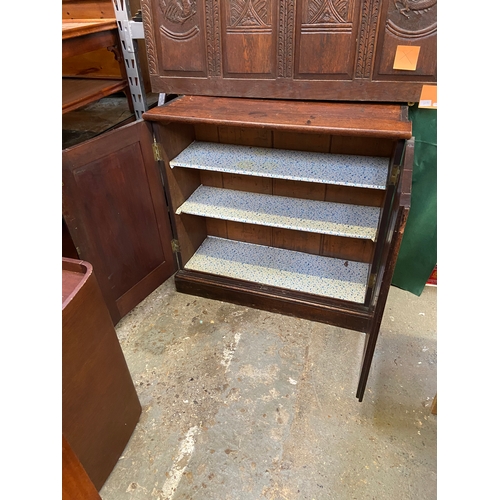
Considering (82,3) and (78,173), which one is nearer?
(78,173)

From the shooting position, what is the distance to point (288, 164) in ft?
5.55

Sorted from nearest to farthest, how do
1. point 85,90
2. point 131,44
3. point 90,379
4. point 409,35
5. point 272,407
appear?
point 90,379
point 409,35
point 272,407
point 131,44
point 85,90

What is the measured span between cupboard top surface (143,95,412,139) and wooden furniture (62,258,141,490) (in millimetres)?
782

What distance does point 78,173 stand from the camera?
4.75 feet

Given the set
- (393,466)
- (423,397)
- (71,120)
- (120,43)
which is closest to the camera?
(393,466)

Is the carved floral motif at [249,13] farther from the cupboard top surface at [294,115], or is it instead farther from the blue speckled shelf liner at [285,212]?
the blue speckled shelf liner at [285,212]

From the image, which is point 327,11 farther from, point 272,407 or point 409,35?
point 272,407

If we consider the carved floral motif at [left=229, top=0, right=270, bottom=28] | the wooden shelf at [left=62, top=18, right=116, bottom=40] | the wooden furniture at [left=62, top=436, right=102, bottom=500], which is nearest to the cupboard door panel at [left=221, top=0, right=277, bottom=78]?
the carved floral motif at [left=229, top=0, right=270, bottom=28]

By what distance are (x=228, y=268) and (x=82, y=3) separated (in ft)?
5.05

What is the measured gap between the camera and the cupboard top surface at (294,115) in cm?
132

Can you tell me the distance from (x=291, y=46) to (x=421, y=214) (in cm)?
101

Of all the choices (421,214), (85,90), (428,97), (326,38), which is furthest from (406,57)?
(85,90)

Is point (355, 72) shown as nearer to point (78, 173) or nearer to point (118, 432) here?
point (78, 173)

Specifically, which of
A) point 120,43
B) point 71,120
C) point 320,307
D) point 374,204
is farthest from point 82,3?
point 320,307
